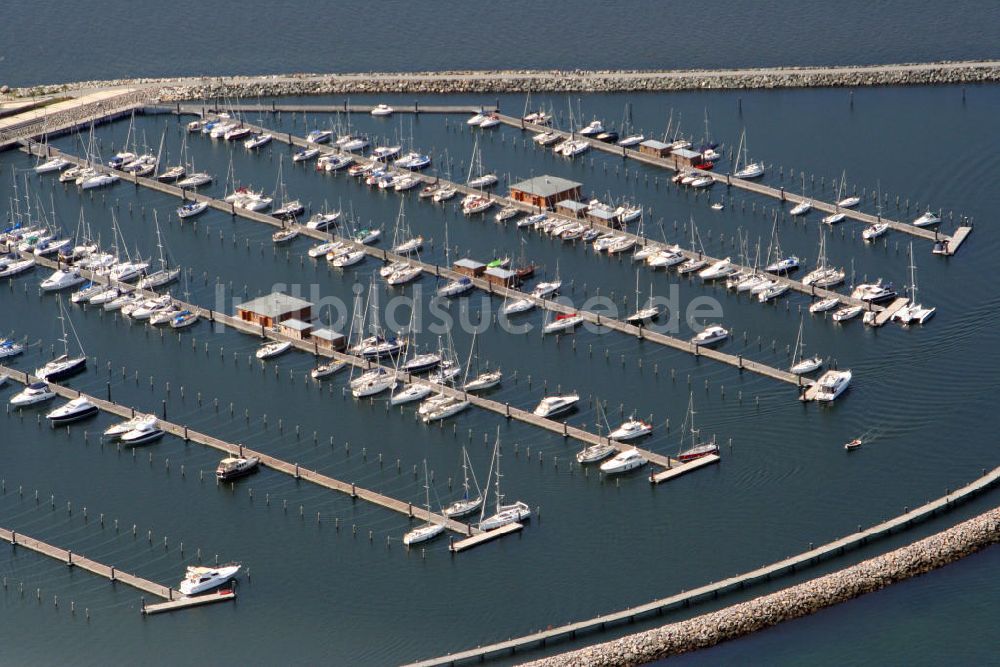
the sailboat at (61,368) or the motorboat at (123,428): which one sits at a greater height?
the sailboat at (61,368)

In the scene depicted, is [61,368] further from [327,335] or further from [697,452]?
[697,452]

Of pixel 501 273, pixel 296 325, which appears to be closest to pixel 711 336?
pixel 501 273

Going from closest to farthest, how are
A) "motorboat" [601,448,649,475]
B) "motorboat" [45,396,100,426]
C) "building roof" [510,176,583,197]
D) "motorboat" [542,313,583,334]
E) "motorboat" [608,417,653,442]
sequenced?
"motorboat" [601,448,649,475] < "motorboat" [608,417,653,442] < "motorboat" [45,396,100,426] < "motorboat" [542,313,583,334] < "building roof" [510,176,583,197]

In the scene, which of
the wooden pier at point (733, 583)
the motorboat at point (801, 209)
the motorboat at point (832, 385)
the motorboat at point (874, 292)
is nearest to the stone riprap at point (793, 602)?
the wooden pier at point (733, 583)

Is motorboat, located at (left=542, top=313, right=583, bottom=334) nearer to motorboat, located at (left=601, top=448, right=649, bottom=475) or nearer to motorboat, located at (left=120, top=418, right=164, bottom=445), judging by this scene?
motorboat, located at (left=601, top=448, right=649, bottom=475)

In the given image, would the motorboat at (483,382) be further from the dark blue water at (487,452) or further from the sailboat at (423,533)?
the sailboat at (423,533)

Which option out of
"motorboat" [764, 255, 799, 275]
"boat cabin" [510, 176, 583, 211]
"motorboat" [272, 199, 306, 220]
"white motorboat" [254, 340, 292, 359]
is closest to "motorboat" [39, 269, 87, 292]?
"motorboat" [272, 199, 306, 220]
